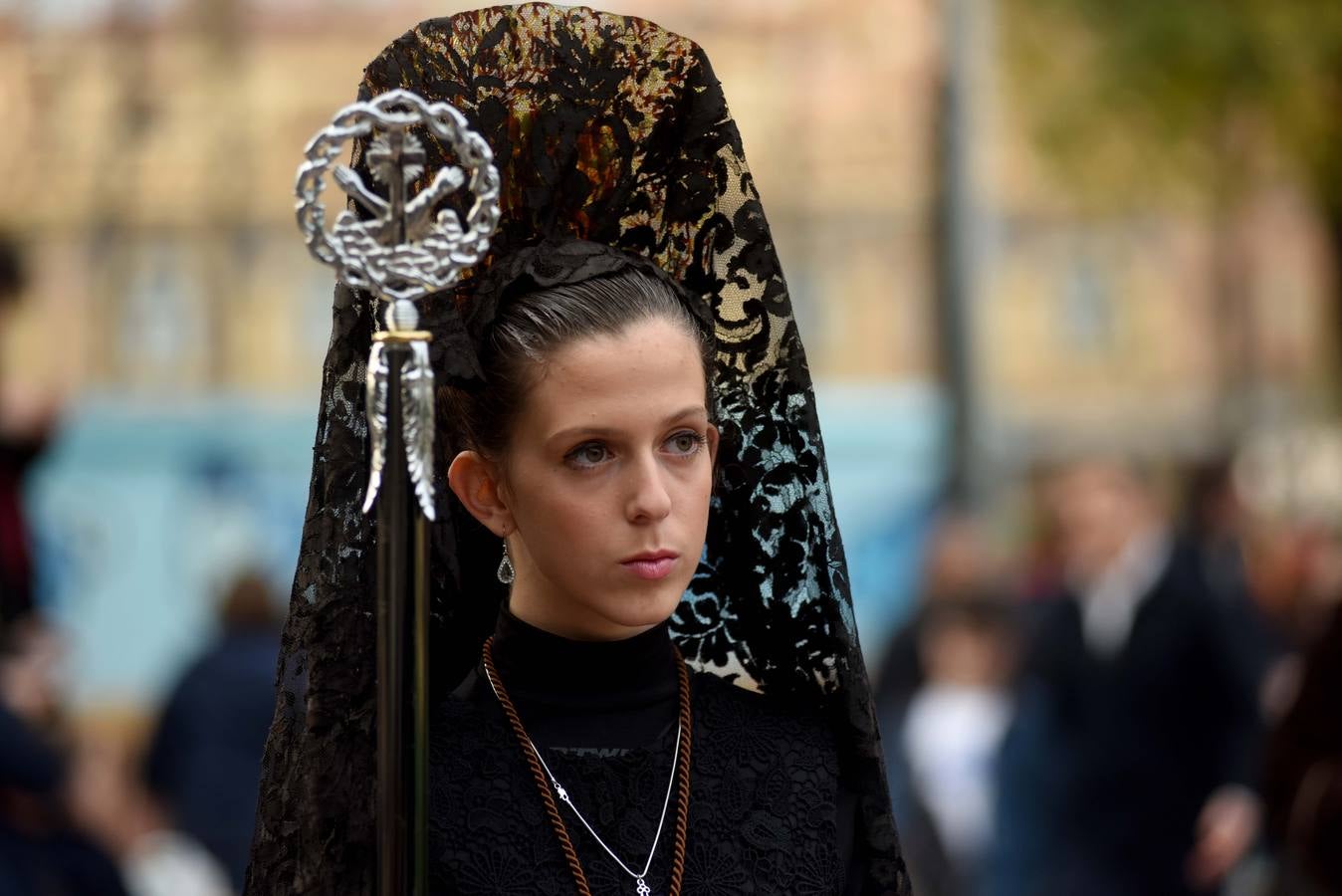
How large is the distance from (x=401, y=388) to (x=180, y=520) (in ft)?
30.3

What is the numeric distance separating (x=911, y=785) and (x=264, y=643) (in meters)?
2.27

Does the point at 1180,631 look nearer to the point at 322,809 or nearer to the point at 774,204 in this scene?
the point at 322,809

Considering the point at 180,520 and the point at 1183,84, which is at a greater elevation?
the point at 1183,84

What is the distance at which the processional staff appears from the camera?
219 cm

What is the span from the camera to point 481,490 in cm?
252

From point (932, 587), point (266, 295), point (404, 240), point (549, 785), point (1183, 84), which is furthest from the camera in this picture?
point (1183, 84)

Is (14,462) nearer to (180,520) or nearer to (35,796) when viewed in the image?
(35,796)

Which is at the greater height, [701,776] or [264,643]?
[701,776]

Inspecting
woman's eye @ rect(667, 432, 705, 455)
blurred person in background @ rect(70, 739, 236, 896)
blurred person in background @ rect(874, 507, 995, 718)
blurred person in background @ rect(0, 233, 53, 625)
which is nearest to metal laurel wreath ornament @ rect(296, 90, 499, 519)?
woman's eye @ rect(667, 432, 705, 455)

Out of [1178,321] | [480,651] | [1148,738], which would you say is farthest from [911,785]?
[1178,321]

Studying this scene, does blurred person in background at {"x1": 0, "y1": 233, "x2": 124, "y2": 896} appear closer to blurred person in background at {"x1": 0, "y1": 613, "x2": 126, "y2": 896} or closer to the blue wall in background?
blurred person in background at {"x1": 0, "y1": 613, "x2": 126, "y2": 896}

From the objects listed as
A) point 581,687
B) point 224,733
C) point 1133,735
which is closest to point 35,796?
point 224,733

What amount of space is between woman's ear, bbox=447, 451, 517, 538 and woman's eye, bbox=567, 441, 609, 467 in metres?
0.12

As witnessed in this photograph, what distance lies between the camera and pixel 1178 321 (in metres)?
26.2
